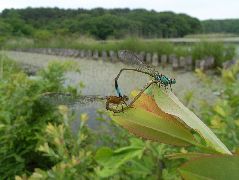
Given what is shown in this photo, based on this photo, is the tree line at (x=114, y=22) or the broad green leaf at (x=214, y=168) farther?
the tree line at (x=114, y=22)

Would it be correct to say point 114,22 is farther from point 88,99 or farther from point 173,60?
point 173,60

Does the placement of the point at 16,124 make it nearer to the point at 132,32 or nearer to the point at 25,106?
the point at 25,106

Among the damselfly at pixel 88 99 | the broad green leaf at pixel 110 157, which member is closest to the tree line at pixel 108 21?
the broad green leaf at pixel 110 157

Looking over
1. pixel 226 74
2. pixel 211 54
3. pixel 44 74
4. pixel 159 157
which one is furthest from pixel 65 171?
pixel 211 54

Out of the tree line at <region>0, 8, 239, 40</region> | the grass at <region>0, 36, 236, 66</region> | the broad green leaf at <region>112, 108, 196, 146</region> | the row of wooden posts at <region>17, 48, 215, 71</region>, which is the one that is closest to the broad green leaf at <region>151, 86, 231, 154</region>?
the broad green leaf at <region>112, 108, 196, 146</region>

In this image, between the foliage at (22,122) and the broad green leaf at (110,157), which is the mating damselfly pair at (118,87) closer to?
the broad green leaf at (110,157)
